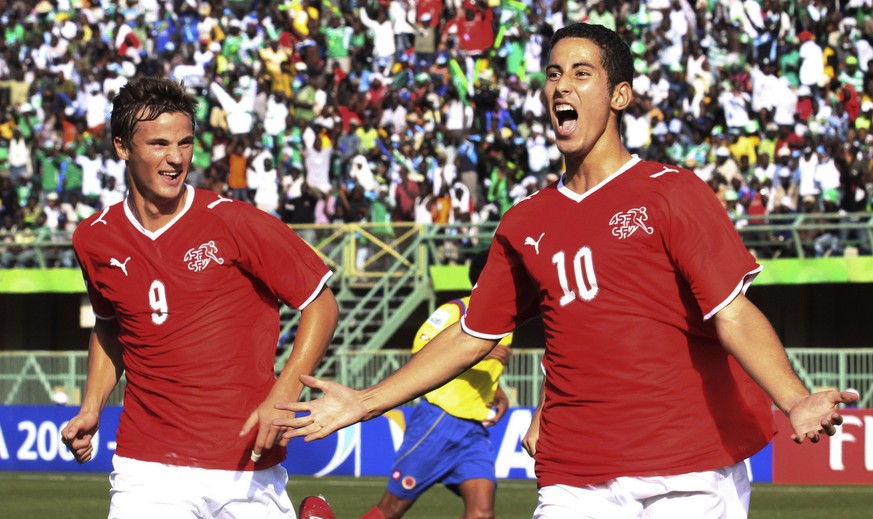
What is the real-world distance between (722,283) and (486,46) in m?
22.5

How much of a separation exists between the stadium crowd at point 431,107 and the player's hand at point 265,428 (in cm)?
1625

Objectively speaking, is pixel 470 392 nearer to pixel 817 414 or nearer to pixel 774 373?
pixel 774 373

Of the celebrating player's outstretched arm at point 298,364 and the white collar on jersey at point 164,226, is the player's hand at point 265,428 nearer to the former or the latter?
the celebrating player's outstretched arm at point 298,364

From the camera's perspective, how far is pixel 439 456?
10289 mm

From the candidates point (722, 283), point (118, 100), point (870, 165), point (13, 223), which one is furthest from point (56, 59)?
point (722, 283)

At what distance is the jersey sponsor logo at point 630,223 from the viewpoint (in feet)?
17.4

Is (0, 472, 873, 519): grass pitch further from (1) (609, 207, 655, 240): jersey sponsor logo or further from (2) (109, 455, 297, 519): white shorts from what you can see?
(1) (609, 207, 655, 240): jersey sponsor logo

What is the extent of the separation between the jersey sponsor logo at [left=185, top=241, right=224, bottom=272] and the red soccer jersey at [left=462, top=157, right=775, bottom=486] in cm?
167

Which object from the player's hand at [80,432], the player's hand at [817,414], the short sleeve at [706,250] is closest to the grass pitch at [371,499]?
the player's hand at [80,432]

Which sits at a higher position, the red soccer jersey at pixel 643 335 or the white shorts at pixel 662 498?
the red soccer jersey at pixel 643 335

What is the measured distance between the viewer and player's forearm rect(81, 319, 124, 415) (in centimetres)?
704

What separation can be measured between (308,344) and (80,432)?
109 centimetres

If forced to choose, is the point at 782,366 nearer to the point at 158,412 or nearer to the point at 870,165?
the point at 158,412

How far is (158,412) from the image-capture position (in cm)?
661
